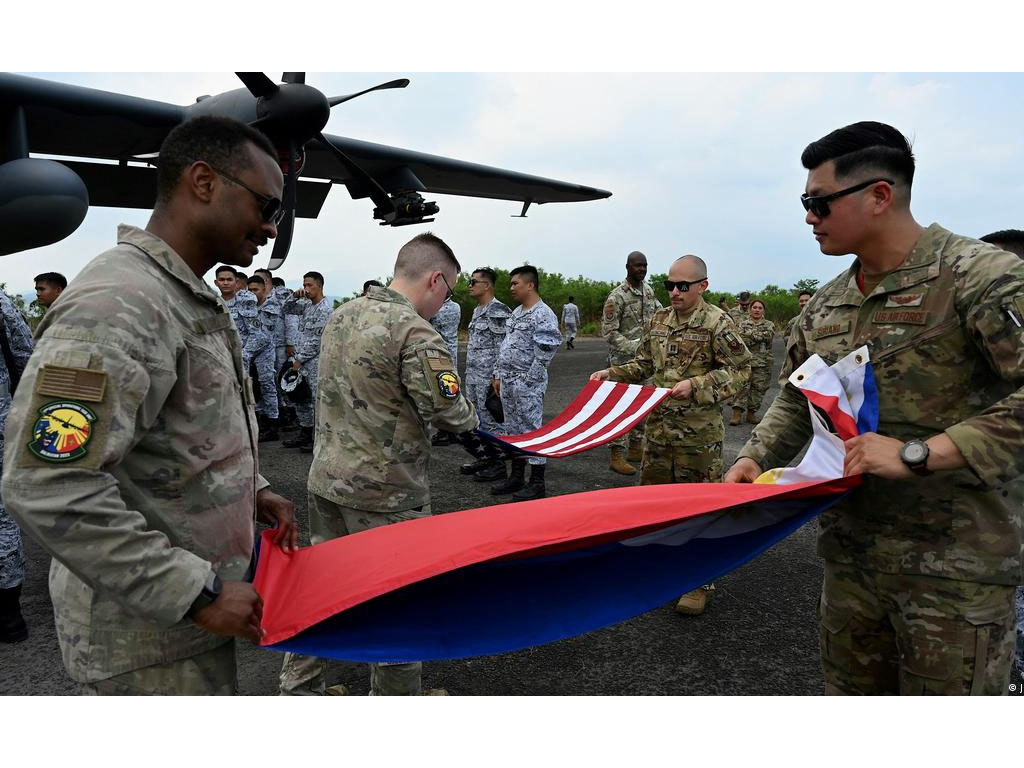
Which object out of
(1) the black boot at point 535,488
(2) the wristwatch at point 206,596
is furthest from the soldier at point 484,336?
(2) the wristwatch at point 206,596

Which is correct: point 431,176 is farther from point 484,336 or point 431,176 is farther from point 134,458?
point 134,458

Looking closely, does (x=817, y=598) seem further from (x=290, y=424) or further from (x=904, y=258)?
(x=290, y=424)

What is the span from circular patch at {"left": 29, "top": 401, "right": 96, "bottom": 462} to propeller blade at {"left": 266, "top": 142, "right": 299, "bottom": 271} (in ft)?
17.3

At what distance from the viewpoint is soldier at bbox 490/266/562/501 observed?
22.7ft

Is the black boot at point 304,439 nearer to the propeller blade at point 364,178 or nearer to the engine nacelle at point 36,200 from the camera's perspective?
the propeller blade at point 364,178

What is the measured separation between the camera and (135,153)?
8.87 m

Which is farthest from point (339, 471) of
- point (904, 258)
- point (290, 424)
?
point (290, 424)

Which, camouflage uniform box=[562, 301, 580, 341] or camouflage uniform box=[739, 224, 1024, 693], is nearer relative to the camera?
camouflage uniform box=[739, 224, 1024, 693]

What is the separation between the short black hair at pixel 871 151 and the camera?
187cm

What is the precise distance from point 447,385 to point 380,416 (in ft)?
1.19

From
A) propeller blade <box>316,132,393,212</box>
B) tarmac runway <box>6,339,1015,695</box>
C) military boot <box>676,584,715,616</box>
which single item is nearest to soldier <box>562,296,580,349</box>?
propeller blade <box>316,132,393,212</box>

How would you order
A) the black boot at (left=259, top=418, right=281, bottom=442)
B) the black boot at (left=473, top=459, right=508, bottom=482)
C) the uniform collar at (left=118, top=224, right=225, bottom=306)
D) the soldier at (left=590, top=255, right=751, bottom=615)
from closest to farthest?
the uniform collar at (left=118, top=224, right=225, bottom=306) < the soldier at (left=590, top=255, right=751, bottom=615) < the black boot at (left=473, top=459, right=508, bottom=482) < the black boot at (left=259, top=418, right=281, bottom=442)

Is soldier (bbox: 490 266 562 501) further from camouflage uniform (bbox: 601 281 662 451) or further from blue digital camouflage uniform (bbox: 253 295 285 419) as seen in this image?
blue digital camouflage uniform (bbox: 253 295 285 419)

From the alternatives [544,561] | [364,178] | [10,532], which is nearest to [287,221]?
[364,178]
